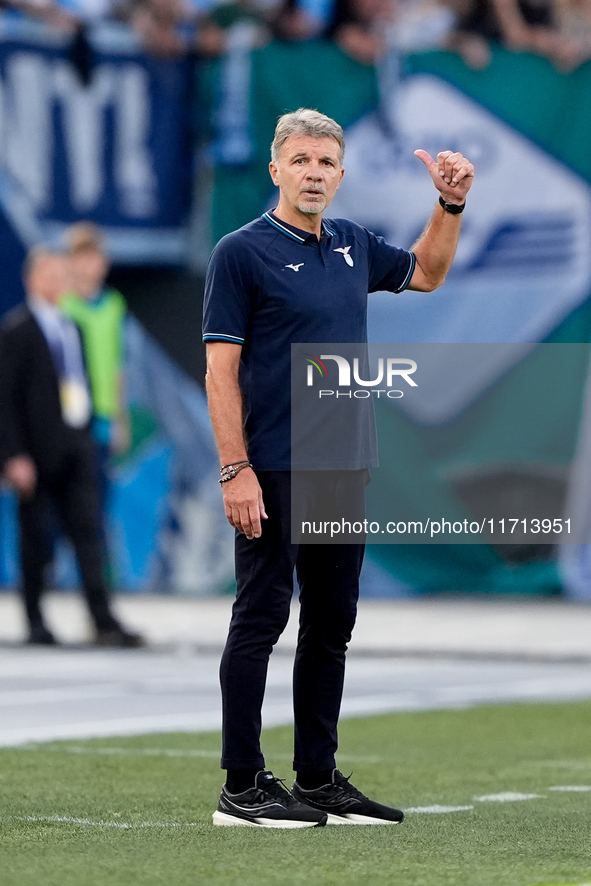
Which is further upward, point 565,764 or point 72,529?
point 72,529

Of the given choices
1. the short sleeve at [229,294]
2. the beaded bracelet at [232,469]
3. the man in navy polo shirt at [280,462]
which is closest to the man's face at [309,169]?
the man in navy polo shirt at [280,462]

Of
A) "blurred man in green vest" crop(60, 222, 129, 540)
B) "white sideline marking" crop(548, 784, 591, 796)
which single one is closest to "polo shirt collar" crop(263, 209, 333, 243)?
"white sideline marking" crop(548, 784, 591, 796)

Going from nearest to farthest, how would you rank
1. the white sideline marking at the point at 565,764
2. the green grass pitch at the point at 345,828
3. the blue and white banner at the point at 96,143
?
the green grass pitch at the point at 345,828 < the white sideline marking at the point at 565,764 < the blue and white banner at the point at 96,143

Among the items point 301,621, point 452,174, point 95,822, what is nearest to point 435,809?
point 301,621

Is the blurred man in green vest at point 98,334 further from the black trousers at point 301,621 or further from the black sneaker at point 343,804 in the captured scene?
the black sneaker at point 343,804

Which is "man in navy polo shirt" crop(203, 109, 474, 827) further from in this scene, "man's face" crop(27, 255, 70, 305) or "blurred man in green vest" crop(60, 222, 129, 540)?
"blurred man in green vest" crop(60, 222, 129, 540)

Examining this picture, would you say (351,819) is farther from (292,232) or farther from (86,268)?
(86,268)

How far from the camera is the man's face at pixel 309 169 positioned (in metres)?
5.45

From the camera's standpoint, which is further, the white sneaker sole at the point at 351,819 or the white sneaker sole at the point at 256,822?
the white sneaker sole at the point at 351,819

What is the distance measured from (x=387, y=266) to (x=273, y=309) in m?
0.53

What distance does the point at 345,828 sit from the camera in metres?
5.45

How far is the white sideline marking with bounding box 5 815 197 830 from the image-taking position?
546 cm

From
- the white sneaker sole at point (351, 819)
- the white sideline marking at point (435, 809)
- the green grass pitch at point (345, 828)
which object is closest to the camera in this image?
the green grass pitch at point (345, 828)

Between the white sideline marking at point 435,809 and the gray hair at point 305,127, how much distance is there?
2113 mm
